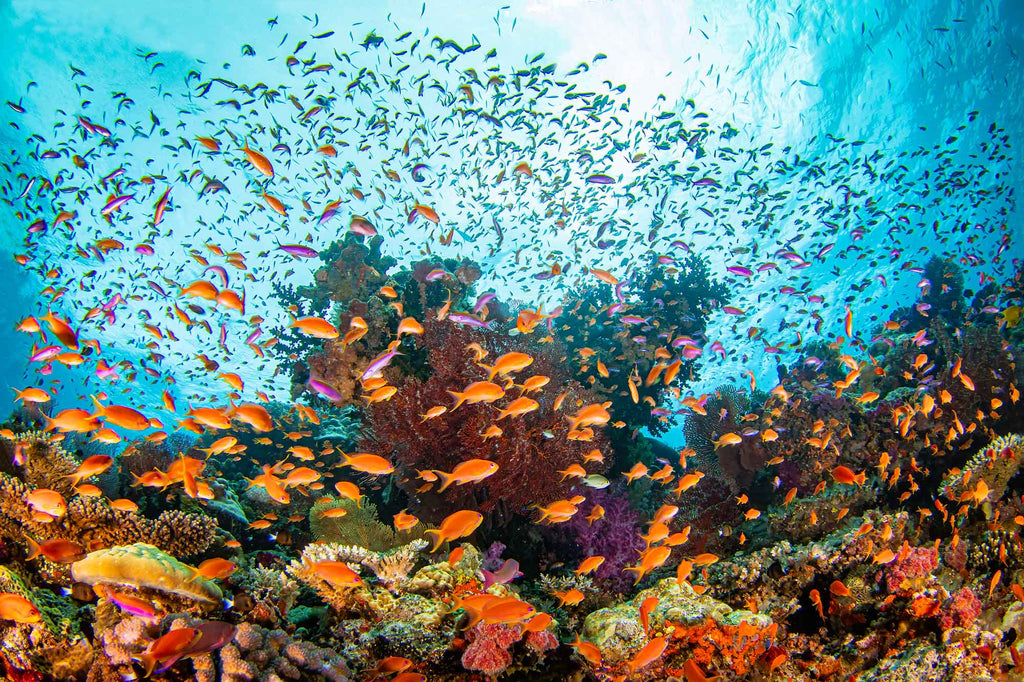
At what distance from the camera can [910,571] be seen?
417cm

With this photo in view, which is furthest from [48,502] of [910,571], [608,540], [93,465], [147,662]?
[910,571]

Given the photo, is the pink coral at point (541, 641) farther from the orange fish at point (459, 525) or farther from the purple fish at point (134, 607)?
the purple fish at point (134, 607)

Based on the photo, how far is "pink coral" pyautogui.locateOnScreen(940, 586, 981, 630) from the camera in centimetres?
381

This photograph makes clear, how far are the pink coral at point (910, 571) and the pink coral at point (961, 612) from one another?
26 centimetres

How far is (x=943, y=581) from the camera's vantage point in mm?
4875

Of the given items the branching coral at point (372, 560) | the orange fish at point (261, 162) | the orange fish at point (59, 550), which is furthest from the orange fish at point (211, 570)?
the orange fish at point (261, 162)

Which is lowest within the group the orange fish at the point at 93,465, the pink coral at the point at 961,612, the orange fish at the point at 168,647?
the pink coral at the point at 961,612

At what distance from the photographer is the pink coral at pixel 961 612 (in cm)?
381

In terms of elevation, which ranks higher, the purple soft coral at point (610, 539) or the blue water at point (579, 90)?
the blue water at point (579, 90)

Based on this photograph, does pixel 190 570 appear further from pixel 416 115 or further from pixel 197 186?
pixel 197 186

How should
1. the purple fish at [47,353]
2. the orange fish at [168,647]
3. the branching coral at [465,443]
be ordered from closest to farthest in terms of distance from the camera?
the orange fish at [168,647] → the branching coral at [465,443] → the purple fish at [47,353]

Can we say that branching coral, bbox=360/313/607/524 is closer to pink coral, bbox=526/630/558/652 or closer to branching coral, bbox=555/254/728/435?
pink coral, bbox=526/630/558/652

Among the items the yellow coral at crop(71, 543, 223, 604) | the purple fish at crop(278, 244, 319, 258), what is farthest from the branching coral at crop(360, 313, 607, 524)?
the yellow coral at crop(71, 543, 223, 604)

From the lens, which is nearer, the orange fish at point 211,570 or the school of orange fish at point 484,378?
the orange fish at point 211,570
